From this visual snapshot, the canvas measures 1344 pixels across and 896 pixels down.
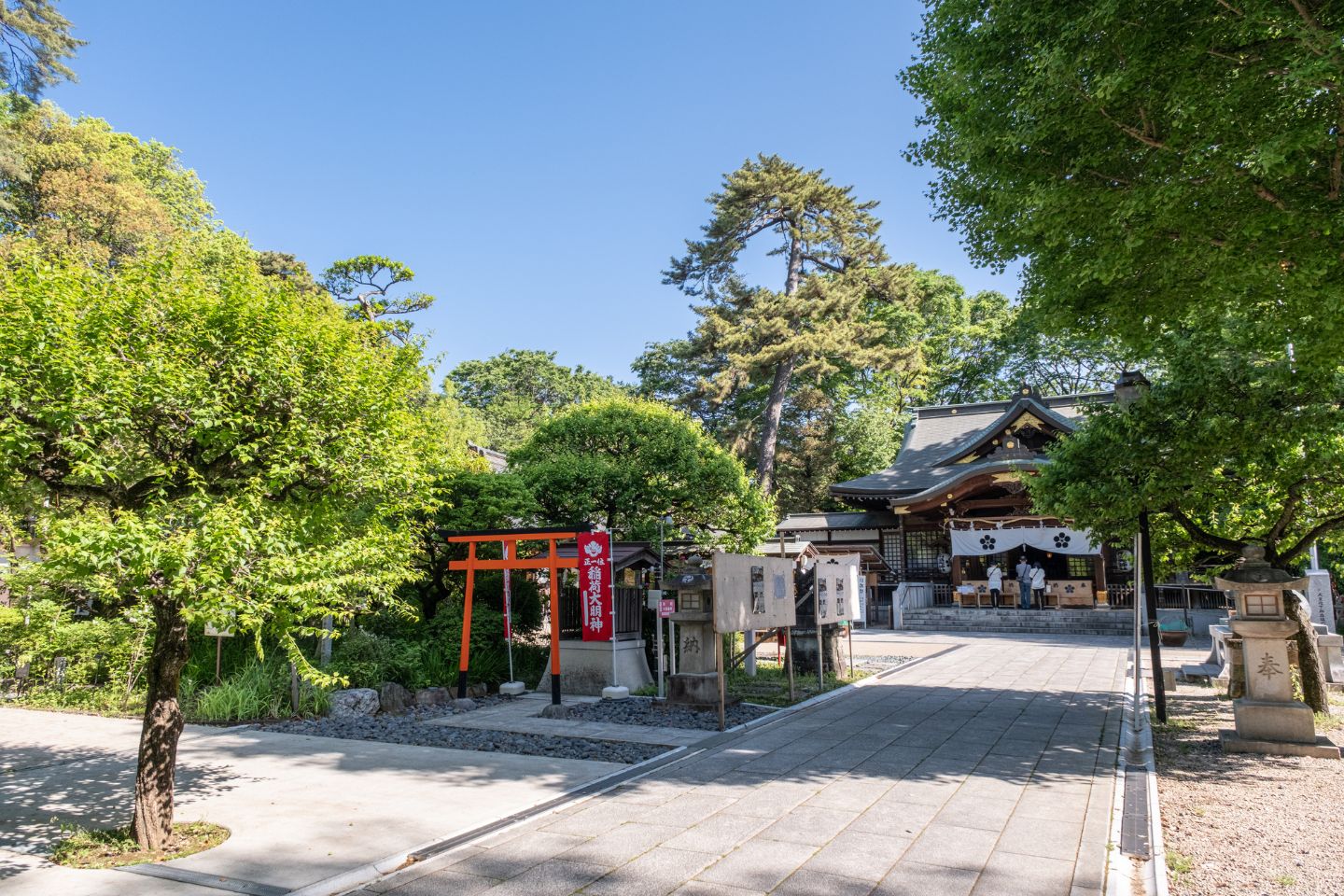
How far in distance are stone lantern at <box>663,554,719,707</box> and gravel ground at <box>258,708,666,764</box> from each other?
2012 millimetres

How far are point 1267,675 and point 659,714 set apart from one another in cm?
651

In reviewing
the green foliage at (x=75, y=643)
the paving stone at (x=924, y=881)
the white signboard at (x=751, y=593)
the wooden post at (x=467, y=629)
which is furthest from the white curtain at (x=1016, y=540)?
the green foliage at (x=75, y=643)

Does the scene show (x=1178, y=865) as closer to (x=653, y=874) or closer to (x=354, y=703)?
(x=653, y=874)

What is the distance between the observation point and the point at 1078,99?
21.2ft

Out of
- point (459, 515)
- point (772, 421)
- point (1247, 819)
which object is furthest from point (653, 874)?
point (772, 421)


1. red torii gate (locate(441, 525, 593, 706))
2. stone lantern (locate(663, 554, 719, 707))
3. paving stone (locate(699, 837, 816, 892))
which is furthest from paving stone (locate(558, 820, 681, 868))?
red torii gate (locate(441, 525, 593, 706))

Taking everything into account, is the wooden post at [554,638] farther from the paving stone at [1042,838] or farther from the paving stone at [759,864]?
the paving stone at [1042,838]

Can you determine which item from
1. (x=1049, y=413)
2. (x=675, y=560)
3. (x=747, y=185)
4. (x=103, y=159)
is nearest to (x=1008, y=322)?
(x=1049, y=413)

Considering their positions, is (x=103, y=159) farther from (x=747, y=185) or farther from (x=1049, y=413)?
(x=1049, y=413)

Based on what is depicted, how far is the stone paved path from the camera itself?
4348 mm

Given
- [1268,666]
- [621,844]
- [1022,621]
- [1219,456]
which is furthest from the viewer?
[1022,621]

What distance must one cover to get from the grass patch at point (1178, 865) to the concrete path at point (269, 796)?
418 centimetres

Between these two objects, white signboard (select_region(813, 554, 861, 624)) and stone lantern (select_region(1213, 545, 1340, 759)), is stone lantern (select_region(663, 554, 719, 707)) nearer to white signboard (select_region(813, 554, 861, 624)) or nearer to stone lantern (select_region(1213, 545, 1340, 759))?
white signboard (select_region(813, 554, 861, 624))

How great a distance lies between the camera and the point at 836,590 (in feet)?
41.1
